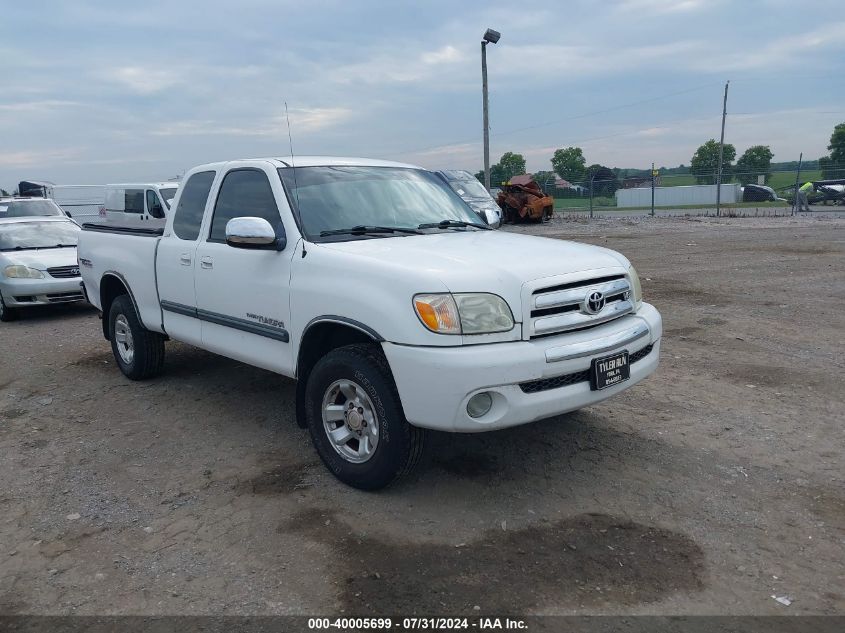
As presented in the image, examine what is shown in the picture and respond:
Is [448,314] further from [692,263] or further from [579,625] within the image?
[692,263]

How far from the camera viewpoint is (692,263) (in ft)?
44.3

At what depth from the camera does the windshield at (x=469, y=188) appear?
21672 mm

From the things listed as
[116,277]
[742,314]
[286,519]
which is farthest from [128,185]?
[286,519]

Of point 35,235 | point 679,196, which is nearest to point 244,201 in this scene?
point 35,235

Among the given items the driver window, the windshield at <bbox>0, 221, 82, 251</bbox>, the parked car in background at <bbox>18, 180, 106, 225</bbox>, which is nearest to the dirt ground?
the windshield at <bbox>0, 221, 82, 251</bbox>

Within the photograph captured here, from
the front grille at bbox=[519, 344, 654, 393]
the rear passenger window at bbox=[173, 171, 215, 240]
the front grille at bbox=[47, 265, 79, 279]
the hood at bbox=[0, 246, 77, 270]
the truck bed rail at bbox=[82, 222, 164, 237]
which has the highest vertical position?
the rear passenger window at bbox=[173, 171, 215, 240]

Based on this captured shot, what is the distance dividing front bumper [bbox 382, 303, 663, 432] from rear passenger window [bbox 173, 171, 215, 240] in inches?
99.9

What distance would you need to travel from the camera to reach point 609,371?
158 inches

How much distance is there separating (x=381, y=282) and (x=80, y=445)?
2.84 m

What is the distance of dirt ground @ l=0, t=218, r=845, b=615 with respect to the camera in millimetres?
3197

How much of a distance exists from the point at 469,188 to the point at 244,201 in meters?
17.5

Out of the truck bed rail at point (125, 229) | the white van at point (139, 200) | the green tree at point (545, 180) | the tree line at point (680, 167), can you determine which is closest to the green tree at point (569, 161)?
A: the tree line at point (680, 167)

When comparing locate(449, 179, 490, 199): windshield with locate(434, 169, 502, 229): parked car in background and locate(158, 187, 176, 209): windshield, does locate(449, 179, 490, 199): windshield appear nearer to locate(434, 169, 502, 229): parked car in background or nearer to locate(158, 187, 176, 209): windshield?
locate(434, 169, 502, 229): parked car in background

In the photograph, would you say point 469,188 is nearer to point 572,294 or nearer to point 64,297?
point 64,297
